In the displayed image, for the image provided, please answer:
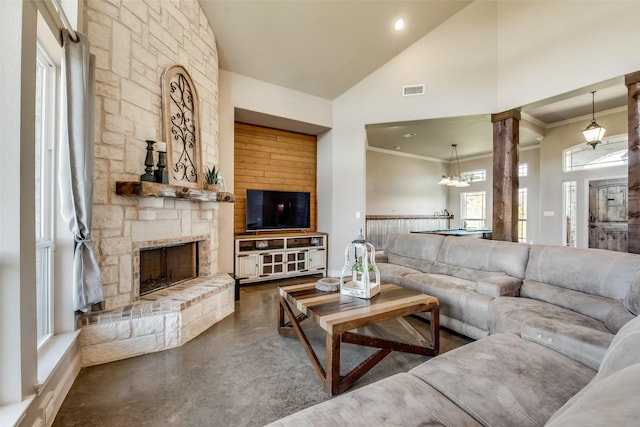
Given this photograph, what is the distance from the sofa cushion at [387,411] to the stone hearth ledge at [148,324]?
1847mm

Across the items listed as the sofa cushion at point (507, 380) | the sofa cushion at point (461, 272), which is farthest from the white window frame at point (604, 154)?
the sofa cushion at point (507, 380)

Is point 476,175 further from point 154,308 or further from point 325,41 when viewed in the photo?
point 154,308

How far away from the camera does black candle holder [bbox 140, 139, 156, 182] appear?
95.9 inches

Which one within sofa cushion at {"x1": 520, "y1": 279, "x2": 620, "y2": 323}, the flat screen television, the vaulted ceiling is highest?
the vaulted ceiling

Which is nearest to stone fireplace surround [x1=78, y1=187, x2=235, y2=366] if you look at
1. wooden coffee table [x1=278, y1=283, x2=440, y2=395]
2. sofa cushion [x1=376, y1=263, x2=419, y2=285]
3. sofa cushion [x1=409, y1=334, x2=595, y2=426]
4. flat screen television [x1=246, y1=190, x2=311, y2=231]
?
wooden coffee table [x1=278, y1=283, x2=440, y2=395]

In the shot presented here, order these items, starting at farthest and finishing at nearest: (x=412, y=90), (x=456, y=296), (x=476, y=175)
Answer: (x=476, y=175), (x=412, y=90), (x=456, y=296)

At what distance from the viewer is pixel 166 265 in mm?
2975

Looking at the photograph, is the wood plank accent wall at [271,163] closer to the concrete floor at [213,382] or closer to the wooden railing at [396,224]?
the wooden railing at [396,224]

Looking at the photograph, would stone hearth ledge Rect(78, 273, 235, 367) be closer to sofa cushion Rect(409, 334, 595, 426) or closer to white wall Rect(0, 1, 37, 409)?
white wall Rect(0, 1, 37, 409)

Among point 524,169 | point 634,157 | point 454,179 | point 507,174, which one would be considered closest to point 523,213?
point 524,169

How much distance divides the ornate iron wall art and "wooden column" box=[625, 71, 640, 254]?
473 cm

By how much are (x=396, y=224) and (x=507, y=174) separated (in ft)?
13.3

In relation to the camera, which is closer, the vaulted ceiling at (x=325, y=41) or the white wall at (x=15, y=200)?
the white wall at (x=15, y=200)

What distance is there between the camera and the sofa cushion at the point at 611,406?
45cm
